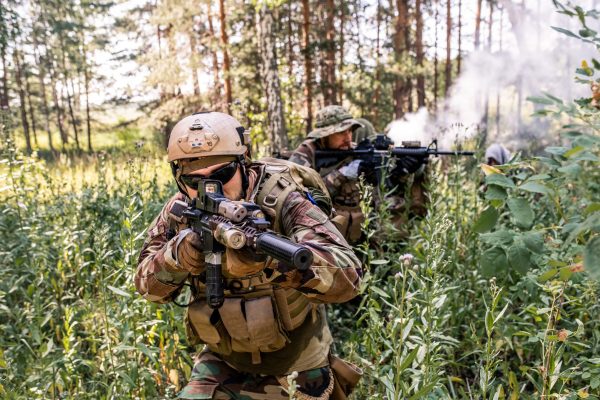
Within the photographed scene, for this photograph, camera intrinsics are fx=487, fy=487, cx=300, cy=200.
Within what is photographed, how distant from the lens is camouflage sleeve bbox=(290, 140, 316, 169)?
559 centimetres

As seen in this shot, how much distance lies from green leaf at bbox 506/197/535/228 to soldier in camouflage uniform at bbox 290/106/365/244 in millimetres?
3399

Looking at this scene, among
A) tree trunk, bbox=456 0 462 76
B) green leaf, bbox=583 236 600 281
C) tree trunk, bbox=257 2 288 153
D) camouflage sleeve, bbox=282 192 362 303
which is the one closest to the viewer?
green leaf, bbox=583 236 600 281

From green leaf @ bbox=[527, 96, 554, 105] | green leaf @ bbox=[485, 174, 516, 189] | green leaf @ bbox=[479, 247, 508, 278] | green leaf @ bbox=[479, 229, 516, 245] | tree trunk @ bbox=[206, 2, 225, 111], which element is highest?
tree trunk @ bbox=[206, 2, 225, 111]

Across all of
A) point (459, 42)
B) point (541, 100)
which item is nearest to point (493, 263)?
point (541, 100)

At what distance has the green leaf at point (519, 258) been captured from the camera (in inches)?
83.4

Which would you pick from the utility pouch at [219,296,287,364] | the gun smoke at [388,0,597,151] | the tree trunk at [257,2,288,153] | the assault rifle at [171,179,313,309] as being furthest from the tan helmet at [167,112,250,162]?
the gun smoke at [388,0,597,151]

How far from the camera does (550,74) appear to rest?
21.5 metres

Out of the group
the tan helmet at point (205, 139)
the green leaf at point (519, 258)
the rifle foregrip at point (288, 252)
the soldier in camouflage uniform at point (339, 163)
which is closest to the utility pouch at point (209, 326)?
the tan helmet at point (205, 139)

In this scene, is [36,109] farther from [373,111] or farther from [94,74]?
[373,111]

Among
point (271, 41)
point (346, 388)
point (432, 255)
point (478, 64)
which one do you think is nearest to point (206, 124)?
point (432, 255)

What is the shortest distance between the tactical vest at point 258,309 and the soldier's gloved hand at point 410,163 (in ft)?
10.4

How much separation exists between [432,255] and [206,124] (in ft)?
4.45

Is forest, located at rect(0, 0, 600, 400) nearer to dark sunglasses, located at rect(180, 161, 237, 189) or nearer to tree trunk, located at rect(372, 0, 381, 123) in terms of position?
tree trunk, located at rect(372, 0, 381, 123)

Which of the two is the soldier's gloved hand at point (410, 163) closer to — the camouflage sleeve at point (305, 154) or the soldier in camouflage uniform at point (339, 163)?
the soldier in camouflage uniform at point (339, 163)
